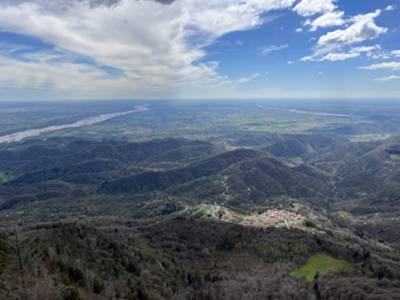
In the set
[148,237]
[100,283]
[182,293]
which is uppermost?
[100,283]

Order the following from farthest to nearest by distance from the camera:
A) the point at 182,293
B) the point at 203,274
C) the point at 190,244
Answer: the point at 190,244, the point at 203,274, the point at 182,293

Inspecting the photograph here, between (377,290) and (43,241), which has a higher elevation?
(43,241)

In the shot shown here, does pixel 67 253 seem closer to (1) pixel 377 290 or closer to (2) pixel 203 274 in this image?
(2) pixel 203 274

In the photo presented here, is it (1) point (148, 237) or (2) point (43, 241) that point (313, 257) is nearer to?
(1) point (148, 237)

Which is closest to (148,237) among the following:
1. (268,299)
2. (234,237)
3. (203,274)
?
(234,237)

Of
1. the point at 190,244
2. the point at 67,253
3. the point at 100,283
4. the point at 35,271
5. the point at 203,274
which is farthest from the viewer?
the point at 190,244

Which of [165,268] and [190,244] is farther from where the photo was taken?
[190,244]
